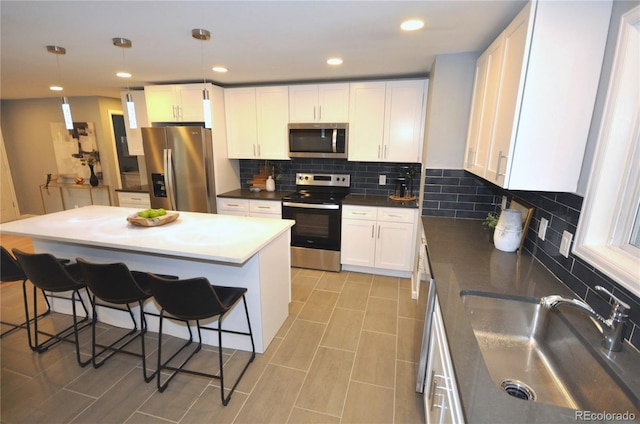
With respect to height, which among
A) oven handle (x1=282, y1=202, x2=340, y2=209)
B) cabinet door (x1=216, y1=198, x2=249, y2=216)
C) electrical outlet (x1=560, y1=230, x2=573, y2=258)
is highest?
electrical outlet (x1=560, y1=230, x2=573, y2=258)

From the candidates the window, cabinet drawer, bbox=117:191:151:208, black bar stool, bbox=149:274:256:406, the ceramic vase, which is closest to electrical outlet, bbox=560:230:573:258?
the window

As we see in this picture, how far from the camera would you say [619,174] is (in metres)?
1.20

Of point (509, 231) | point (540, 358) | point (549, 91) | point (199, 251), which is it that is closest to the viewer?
point (540, 358)

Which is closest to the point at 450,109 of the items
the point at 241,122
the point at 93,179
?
the point at 241,122

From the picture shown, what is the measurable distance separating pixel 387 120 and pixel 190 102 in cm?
246

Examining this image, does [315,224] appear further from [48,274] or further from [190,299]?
[48,274]

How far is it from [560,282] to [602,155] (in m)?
0.66

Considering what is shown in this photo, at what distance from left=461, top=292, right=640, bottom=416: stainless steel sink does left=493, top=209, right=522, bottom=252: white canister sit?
0.66 metres

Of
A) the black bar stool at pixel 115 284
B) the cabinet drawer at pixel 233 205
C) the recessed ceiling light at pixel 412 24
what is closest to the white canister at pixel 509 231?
the recessed ceiling light at pixel 412 24

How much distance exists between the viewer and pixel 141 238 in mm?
2051

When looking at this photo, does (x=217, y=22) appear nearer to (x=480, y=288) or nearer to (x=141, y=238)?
(x=141, y=238)

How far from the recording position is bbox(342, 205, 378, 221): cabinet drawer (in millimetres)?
3320

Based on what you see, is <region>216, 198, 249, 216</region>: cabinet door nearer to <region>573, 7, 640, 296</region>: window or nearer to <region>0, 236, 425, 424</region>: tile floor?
<region>0, 236, 425, 424</region>: tile floor

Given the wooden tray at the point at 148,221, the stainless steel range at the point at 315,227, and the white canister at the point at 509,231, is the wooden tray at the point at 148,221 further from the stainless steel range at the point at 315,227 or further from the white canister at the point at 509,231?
the white canister at the point at 509,231
